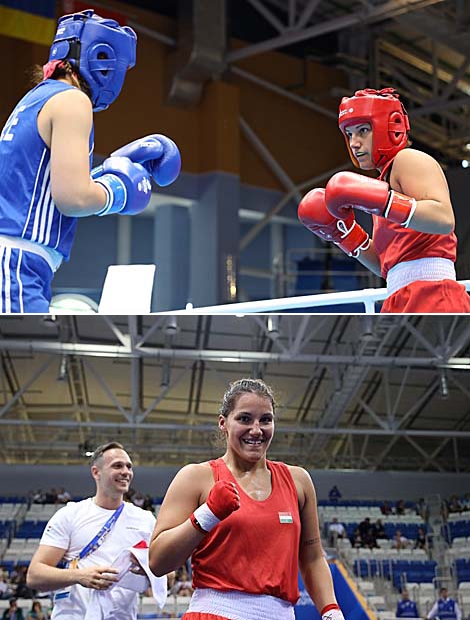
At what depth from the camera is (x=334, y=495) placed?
9.40 feet

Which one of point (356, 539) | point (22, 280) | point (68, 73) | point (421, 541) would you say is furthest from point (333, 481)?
point (68, 73)

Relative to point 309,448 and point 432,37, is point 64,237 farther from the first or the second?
point 432,37

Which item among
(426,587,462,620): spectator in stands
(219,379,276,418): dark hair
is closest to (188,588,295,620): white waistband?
(219,379,276,418): dark hair

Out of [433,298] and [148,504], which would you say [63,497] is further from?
[433,298]

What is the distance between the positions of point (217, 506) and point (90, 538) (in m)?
1.01

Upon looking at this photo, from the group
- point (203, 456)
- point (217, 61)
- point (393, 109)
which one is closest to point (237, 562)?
point (203, 456)

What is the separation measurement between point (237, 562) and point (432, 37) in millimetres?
4650

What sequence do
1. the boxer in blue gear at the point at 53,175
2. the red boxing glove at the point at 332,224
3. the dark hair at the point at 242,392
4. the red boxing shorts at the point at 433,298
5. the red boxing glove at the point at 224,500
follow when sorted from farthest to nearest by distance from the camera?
1. the red boxing glove at the point at 332,224
2. the red boxing shorts at the point at 433,298
3. the boxer in blue gear at the point at 53,175
4. the dark hair at the point at 242,392
5. the red boxing glove at the point at 224,500

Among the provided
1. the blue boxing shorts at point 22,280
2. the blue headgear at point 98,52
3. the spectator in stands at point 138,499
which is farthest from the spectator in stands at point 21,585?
the blue headgear at point 98,52

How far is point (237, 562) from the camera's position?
213 centimetres

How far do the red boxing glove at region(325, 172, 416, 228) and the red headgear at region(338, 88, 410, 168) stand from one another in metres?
0.15

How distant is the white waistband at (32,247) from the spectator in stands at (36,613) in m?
0.88

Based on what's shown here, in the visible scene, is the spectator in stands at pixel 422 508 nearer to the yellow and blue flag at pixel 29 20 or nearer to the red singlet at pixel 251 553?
the red singlet at pixel 251 553

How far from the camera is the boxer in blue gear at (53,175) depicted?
2633 mm
